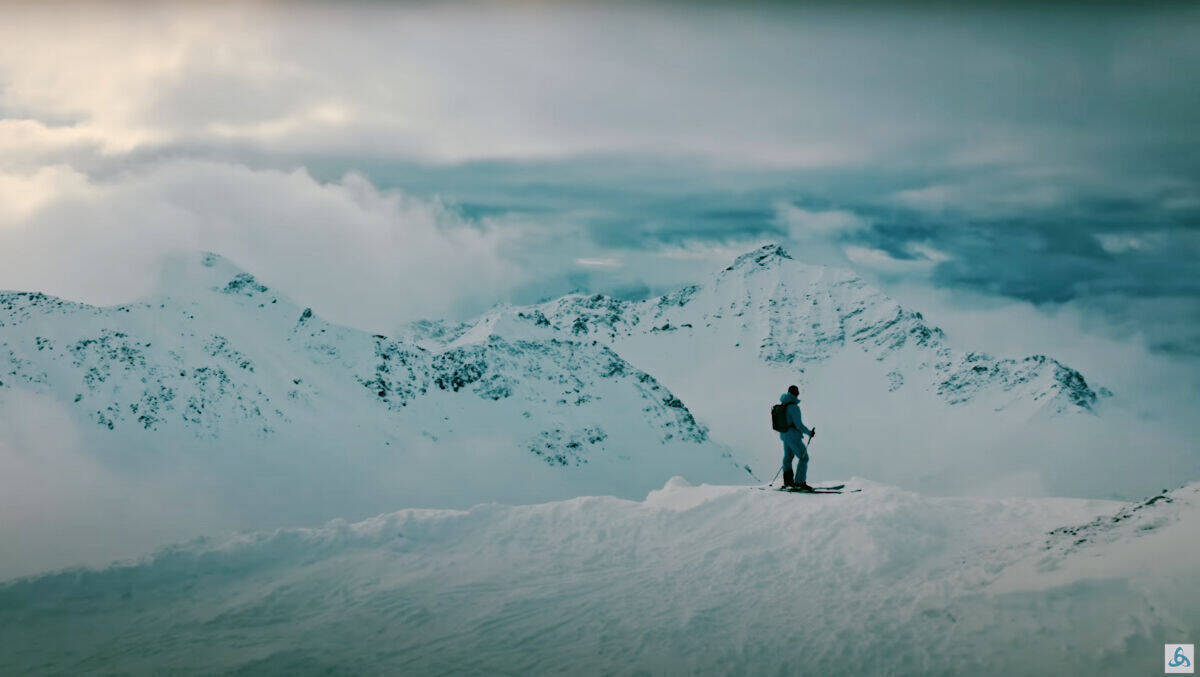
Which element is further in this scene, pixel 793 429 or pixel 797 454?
pixel 797 454

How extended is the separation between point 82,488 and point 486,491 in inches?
3280

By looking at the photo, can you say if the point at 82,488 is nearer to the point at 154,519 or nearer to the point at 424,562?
the point at 154,519

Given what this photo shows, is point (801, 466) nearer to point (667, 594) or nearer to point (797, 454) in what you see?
point (797, 454)

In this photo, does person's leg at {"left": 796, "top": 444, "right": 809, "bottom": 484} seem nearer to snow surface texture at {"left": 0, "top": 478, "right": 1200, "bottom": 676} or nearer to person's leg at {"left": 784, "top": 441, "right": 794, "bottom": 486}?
person's leg at {"left": 784, "top": 441, "right": 794, "bottom": 486}

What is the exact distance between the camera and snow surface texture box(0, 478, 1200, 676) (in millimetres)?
14406

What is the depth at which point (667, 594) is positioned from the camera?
57.9ft

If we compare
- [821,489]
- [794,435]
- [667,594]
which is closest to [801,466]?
[821,489]

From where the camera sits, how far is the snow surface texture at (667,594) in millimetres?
14406

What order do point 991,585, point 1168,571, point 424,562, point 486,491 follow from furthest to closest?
1. point 486,491
2. point 424,562
3. point 991,585
4. point 1168,571

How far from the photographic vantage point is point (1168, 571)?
14.5 metres

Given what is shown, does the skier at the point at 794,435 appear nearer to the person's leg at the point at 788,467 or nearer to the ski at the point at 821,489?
the person's leg at the point at 788,467

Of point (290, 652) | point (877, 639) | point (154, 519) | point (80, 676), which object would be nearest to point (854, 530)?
point (877, 639)

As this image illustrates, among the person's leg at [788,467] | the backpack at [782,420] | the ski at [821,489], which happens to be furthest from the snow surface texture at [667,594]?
the backpack at [782,420]

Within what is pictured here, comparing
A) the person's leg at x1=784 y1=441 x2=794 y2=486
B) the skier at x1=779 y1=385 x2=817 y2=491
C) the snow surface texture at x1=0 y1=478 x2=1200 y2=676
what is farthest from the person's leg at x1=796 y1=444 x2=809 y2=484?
the snow surface texture at x1=0 y1=478 x2=1200 y2=676
